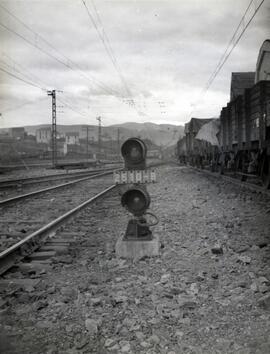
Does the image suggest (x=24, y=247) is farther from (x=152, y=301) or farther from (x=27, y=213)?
→ (x=27, y=213)

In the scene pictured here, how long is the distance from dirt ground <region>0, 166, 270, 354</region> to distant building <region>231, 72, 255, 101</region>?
21.3 meters

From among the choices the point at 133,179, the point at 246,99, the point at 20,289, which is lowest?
the point at 20,289

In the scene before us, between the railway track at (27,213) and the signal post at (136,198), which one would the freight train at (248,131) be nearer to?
the signal post at (136,198)

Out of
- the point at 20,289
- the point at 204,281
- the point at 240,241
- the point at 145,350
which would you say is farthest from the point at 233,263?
the point at 20,289

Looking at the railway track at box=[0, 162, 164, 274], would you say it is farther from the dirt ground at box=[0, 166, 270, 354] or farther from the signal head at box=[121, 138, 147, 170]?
the signal head at box=[121, 138, 147, 170]

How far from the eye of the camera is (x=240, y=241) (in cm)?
515

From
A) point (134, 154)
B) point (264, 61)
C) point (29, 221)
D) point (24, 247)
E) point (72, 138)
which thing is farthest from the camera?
point (72, 138)

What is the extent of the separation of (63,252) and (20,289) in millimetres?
1339

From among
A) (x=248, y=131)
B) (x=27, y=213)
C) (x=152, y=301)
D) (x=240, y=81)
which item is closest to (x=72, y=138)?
(x=240, y=81)

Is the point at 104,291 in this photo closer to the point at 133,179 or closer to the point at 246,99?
the point at 133,179

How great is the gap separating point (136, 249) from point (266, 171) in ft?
22.2

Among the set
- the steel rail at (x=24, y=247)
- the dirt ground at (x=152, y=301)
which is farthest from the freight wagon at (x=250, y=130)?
the steel rail at (x=24, y=247)

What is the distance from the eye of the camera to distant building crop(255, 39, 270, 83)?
18.1 m

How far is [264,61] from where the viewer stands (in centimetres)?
1877
